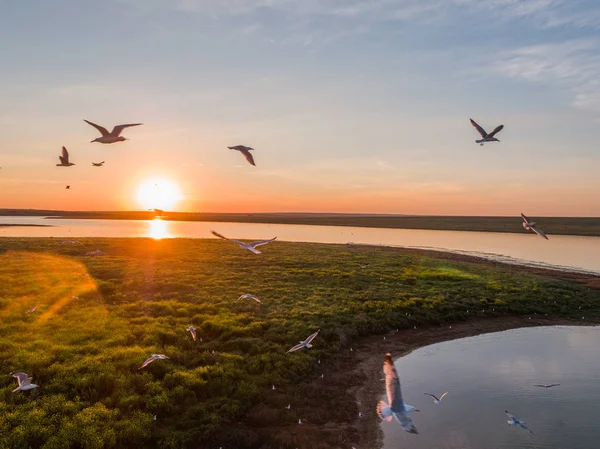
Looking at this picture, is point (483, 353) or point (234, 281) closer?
point (483, 353)

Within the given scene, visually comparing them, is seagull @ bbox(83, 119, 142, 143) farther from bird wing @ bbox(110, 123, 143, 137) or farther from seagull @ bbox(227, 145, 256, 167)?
seagull @ bbox(227, 145, 256, 167)

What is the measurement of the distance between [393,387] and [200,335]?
1467 centimetres

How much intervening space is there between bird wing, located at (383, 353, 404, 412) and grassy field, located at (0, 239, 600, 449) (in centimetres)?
673

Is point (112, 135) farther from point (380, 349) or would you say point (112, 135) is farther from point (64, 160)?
point (380, 349)

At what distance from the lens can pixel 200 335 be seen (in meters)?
20.3

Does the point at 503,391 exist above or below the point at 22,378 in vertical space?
below

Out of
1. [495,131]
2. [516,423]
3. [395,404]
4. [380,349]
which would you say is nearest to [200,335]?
[380,349]

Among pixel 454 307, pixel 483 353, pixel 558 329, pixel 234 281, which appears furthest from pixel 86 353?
pixel 558 329

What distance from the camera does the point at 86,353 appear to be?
16.5m

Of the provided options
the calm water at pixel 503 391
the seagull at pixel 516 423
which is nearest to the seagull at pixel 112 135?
the calm water at pixel 503 391

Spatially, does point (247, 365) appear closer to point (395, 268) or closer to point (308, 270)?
point (308, 270)

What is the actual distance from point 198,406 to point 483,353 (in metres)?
16.9

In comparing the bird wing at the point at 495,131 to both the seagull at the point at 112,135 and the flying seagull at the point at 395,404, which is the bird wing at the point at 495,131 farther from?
the seagull at the point at 112,135

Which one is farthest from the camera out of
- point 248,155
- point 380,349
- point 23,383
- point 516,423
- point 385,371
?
point 380,349
